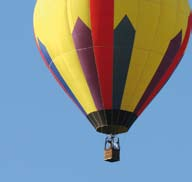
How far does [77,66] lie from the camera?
119562 millimetres

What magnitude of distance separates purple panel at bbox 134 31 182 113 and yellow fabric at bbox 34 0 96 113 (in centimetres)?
156

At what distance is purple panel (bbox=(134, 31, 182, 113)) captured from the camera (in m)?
120

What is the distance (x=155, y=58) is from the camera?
392ft

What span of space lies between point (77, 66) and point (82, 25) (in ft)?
4.00

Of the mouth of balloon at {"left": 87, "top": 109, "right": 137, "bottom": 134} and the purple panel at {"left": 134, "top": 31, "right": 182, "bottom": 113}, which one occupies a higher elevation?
the purple panel at {"left": 134, "top": 31, "right": 182, "bottom": 113}

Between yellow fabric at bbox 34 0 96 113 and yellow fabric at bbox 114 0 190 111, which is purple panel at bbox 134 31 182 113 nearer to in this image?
yellow fabric at bbox 114 0 190 111

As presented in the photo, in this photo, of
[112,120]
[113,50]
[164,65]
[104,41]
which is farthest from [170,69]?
[112,120]

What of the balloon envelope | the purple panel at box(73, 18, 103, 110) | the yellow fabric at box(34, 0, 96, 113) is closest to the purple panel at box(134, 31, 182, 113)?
the balloon envelope

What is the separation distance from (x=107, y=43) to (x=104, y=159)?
3.43 m

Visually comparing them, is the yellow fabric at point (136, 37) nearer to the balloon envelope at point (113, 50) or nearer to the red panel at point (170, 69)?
the balloon envelope at point (113, 50)

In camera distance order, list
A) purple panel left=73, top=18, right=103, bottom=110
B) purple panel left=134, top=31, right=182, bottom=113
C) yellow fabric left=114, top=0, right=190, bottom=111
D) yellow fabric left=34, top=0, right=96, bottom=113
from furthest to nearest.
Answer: purple panel left=134, top=31, right=182, bottom=113
yellow fabric left=34, top=0, right=96, bottom=113
purple panel left=73, top=18, right=103, bottom=110
yellow fabric left=114, top=0, right=190, bottom=111

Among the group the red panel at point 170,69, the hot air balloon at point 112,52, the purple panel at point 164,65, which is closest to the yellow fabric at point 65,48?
the hot air balloon at point 112,52

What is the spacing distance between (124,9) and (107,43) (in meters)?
1.12

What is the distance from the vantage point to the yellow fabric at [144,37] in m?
119
